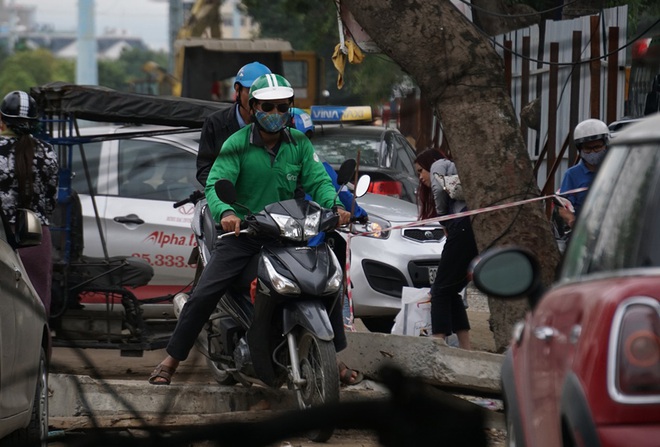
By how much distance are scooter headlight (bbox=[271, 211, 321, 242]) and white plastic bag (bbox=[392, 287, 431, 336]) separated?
8.05 feet

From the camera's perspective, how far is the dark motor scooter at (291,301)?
616 cm

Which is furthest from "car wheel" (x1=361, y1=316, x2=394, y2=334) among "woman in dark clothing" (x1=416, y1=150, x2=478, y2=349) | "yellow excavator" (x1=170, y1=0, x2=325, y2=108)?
"yellow excavator" (x1=170, y1=0, x2=325, y2=108)

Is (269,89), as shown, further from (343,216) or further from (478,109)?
(478,109)

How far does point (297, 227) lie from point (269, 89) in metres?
0.79

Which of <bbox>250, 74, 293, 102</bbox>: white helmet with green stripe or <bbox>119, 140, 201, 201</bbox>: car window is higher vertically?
<bbox>250, 74, 293, 102</bbox>: white helmet with green stripe

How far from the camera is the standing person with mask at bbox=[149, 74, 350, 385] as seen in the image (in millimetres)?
6711

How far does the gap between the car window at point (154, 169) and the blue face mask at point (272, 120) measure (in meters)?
3.60

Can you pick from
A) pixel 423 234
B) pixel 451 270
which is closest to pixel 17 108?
pixel 451 270

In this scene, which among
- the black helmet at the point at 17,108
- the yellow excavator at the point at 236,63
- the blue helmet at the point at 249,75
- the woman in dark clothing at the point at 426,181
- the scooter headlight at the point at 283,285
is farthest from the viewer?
the yellow excavator at the point at 236,63

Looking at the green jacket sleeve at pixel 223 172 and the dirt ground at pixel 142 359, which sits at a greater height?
the green jacket sleeve at pixel 223 172

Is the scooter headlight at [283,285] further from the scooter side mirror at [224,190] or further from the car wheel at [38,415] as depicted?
the car wheel at [38,415]

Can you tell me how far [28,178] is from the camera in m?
7.46

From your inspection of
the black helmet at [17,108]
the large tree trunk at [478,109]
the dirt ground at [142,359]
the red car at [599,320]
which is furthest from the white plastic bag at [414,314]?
the red car at [599,320]

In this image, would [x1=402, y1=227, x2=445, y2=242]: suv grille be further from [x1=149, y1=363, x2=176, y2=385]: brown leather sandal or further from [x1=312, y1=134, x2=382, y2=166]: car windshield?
[x1=149, y1=363, x2=176, y2=385]: brown leather sandal
